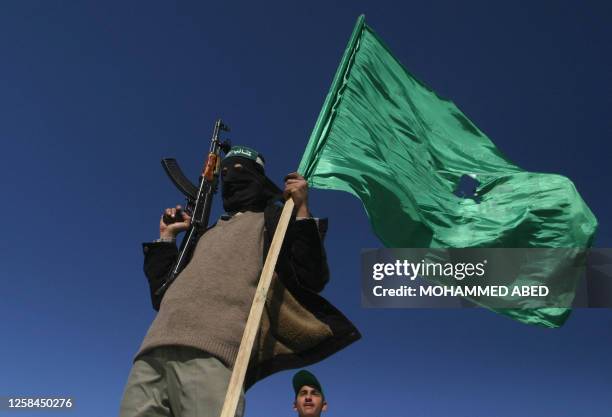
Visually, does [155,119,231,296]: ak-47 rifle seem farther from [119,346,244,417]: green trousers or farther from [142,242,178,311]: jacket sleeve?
[119,346,244,417]: green trousers

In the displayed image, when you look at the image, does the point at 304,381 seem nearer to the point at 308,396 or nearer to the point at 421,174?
the point at 308,396

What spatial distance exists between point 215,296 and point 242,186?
105cm

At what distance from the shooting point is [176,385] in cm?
344

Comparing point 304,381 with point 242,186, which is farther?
point 304,381

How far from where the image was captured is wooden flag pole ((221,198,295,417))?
3229 mm

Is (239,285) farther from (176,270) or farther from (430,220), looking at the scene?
(430,220)

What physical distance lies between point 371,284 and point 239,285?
431cm

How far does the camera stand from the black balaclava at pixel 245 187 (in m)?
4.42

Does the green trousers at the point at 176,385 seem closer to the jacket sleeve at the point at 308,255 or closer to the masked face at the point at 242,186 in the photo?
the jacket sleeve at the point at 308,255

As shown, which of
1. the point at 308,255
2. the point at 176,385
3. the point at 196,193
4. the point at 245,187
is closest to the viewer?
the point at 176,385

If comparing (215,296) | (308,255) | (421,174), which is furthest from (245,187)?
(421,174)

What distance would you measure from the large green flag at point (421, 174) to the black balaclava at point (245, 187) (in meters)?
1.14

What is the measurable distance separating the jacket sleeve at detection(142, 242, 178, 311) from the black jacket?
2.43 feet

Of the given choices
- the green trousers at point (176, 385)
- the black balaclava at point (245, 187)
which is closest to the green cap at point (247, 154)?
the black balaclava at point (245, 187)
